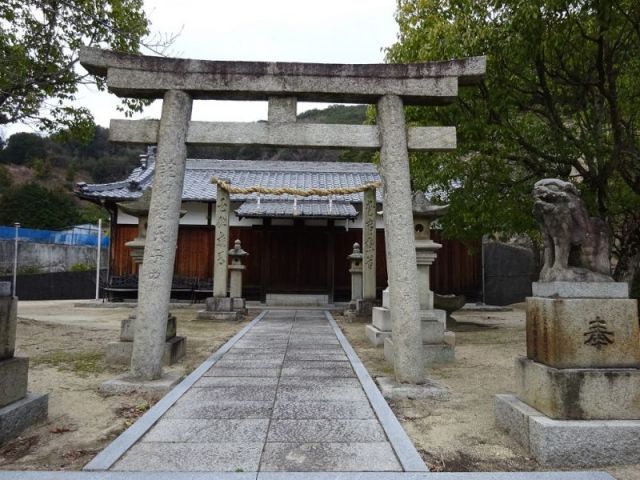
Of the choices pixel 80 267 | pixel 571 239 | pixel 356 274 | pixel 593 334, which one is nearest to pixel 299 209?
pixel 356 274

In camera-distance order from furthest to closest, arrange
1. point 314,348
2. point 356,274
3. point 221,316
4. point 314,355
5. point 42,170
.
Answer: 1. point 42,170
2. point 356,274
3. point 221,316
4. point 314,348
5. point 314,355

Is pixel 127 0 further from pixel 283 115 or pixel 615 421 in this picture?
pixel 615 421

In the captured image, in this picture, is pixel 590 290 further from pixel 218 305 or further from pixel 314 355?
pixel 218 305

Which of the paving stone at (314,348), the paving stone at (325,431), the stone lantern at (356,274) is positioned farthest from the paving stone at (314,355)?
the stone lantern at (356,274)

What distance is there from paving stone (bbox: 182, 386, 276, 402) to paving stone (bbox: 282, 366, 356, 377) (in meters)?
0.77

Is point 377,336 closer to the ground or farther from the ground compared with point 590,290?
closer to the ground

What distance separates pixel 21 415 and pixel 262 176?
18.9 metres

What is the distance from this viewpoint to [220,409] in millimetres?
4547

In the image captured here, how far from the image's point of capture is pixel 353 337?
980 centimetres

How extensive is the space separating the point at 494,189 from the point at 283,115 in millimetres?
5351

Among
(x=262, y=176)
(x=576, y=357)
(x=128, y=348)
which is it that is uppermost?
(x=262, y=176)

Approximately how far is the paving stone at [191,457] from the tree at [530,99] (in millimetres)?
7220

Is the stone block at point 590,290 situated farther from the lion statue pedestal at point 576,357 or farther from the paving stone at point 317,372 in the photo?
the paving stone at point 317,372

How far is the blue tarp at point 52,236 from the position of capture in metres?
23.4
